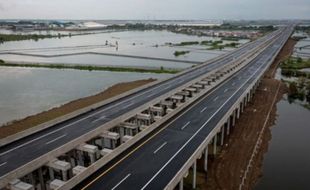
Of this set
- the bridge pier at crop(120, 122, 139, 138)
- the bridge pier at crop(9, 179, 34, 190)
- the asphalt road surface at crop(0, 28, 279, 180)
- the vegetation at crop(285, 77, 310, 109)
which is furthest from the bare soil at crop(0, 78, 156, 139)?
the vegetation at crop(285, 77, 310, 109)

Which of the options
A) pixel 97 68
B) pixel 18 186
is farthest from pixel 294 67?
pixel 18 186

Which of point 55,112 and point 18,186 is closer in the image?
point 18,186

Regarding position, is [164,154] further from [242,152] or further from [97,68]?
[97,68]

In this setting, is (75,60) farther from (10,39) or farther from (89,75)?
(10,39)

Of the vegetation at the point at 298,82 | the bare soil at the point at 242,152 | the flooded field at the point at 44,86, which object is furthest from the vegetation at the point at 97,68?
the vegetation at the point at 298,82

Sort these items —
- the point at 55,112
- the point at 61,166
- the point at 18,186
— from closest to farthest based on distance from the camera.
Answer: the point at 18,186
the point at 61,166
the point at 55,112

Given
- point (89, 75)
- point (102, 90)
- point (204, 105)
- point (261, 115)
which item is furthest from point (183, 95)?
point (89, 75)

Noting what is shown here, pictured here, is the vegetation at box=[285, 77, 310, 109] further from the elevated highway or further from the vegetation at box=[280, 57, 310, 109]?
the elevated highway

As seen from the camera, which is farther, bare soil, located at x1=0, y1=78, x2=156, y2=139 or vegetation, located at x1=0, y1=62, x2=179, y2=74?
vegetation, located at x1=0, y1=62, x2=179, y2=74
